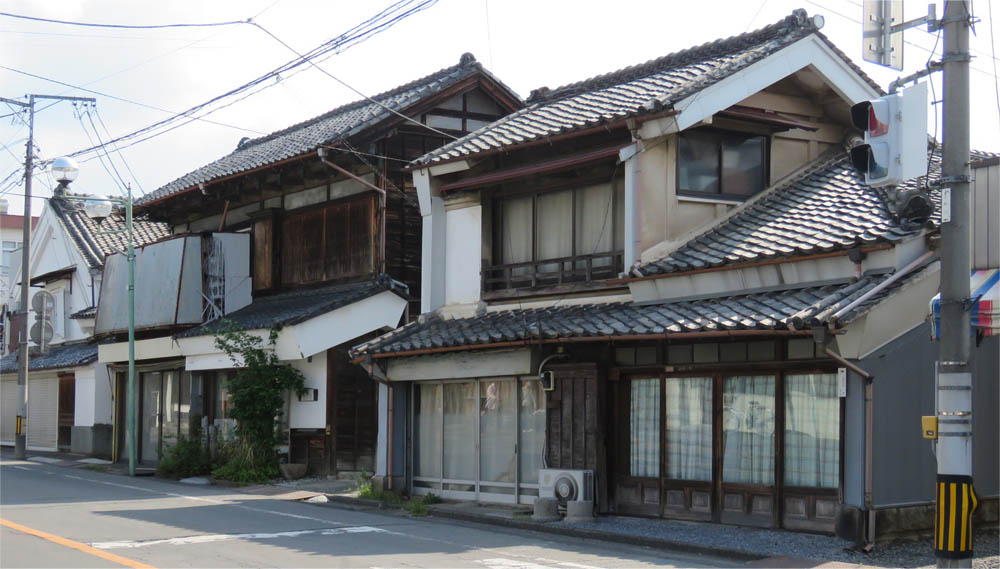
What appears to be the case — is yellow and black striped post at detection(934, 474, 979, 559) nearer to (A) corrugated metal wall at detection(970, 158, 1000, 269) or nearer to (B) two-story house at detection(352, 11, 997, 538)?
(B) two-story house at detection(352, 11, 997, 538)

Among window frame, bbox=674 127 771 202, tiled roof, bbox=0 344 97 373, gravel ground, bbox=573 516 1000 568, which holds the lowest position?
gravel ground, bbox=573 516 1000 568

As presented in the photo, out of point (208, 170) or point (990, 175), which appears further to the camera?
point (208, 170)

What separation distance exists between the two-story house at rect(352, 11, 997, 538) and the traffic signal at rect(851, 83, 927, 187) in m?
3.20

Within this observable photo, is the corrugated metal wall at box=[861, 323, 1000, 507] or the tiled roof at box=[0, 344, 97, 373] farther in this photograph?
the tiled roof at box=[0, 344, 97, 373]

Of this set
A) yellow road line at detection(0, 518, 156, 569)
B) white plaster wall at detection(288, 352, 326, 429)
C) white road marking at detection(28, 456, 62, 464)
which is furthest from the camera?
white road marking at detection(28, 456, 62, 464)

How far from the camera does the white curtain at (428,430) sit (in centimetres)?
1997

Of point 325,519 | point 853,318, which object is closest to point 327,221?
point 325,519

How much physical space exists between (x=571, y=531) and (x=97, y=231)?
29.1m

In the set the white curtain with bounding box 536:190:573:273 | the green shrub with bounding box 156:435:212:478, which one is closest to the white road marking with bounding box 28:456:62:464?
the green shrub with bounding box 156:435:212:478

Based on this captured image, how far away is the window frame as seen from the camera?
17297mm

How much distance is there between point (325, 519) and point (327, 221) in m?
10.8

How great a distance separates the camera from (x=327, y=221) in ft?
85.4

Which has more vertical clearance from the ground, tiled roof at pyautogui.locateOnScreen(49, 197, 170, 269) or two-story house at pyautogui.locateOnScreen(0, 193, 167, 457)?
tiled roof at pyautogui.locateOnScreen(49, 197, 170, 269)

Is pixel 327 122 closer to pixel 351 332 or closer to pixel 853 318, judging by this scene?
pixel 351 332
